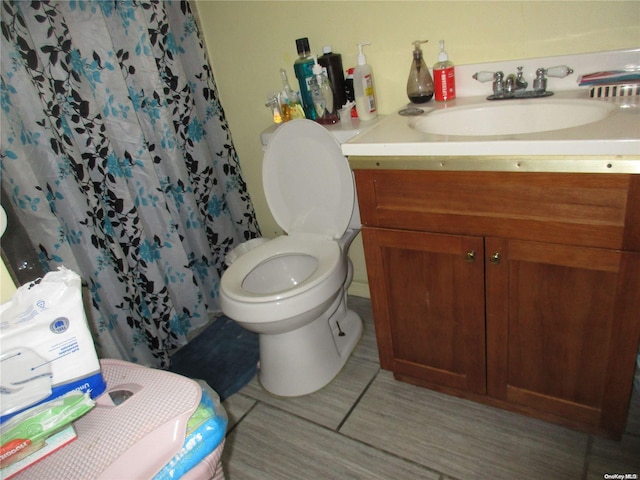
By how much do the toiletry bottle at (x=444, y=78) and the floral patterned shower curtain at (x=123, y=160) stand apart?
996 millimetres

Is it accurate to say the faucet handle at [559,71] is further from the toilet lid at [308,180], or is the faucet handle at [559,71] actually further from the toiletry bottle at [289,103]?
the toiletry bottle at [289,103]

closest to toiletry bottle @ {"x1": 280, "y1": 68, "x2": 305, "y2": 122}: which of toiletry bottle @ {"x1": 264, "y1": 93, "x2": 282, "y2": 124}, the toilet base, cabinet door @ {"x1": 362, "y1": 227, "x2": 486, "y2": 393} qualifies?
toiletry bottle @ {"x1": 264, "y1": 93, "x2": 282, "y2": 124}

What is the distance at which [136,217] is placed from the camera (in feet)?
5.30

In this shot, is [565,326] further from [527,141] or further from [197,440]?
[197,440]

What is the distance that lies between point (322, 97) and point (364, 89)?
164mm

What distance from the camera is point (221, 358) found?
1.80 meters

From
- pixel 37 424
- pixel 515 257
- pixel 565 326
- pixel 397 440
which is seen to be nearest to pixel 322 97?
pixel 515 257

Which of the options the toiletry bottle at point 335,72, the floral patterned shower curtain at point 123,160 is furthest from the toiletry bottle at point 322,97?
the floral patterned shower curtain at point 123,160

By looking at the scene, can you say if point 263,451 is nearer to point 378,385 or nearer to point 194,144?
point 378,385

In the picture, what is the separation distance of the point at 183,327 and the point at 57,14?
1.24 meters

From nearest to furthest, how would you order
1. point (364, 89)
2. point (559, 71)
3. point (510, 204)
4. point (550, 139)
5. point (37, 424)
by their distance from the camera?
1. point (37, 424)
2. point (550, 139)
3. point (510, 204)
4. point (559, 71)
5. point (364, 89)

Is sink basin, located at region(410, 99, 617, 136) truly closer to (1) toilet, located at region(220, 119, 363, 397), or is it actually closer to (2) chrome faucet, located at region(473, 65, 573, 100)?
(2) chrome faucet, located at region(473, 65, 573, 100)

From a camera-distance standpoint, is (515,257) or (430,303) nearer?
(515,257)

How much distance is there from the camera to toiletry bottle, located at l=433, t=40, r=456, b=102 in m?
1.34
